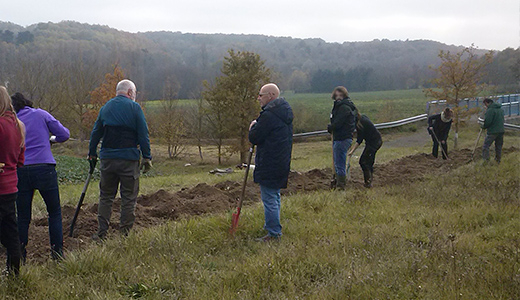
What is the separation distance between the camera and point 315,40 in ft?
529

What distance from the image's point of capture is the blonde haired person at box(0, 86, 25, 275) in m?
3.70

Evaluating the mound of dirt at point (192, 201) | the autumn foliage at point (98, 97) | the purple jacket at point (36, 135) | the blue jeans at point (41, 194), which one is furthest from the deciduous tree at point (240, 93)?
the blue jeans at point (41, 194)

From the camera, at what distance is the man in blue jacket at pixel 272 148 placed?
5148mm

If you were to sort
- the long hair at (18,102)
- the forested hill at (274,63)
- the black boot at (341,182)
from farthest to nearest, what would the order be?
the forested hill at (274,63) → the black boot at (341,182) → the long hair at (18,102)

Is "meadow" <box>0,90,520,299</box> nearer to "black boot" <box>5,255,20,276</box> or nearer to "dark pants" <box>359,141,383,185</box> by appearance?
"black boot" <box>5,255,20,276</box>

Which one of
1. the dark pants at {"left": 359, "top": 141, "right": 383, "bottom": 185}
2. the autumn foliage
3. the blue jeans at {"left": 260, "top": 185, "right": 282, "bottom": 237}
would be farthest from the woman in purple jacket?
the autumn foliage

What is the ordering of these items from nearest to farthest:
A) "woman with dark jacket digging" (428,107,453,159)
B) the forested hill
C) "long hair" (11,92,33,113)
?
"long hair" (11,92,33,113)
"woman with dark jacket digging" (428,107,453,159)
the forested hill

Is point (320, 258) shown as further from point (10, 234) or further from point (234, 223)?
point (10, 234)

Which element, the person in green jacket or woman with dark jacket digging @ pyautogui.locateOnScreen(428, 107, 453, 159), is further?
woman with dark jacket digging @ pyautogui.locateOnScreen(428, 107, 453, 159)

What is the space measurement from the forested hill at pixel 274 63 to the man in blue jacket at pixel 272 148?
97.5 feet

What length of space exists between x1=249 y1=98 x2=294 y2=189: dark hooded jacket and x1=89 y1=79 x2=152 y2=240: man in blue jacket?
137 cm

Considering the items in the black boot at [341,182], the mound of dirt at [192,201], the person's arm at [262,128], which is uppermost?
the person's arm at [262,128]

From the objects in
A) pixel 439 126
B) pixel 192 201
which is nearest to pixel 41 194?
pixel 192 201

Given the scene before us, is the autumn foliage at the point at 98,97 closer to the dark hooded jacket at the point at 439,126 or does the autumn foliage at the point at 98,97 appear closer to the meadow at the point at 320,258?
the dark hooded jacket at the point at 439,126
